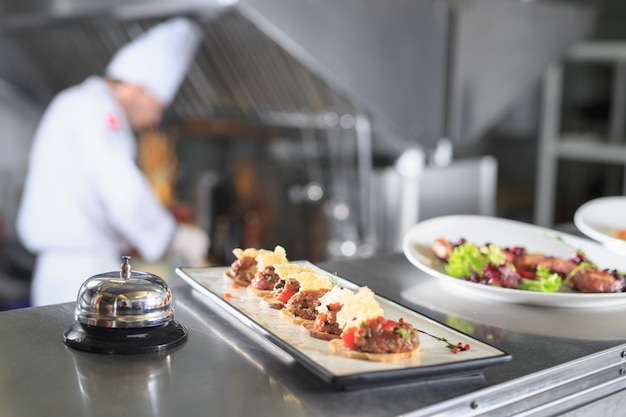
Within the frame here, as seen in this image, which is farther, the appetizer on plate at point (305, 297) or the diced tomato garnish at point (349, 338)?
the appetizer on plate at point (305, 297)

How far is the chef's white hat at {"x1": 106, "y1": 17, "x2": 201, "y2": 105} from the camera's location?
3113 millimetres

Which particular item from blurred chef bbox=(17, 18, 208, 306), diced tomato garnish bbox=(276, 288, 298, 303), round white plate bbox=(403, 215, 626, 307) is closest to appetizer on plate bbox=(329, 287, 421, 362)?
diced tomato garnish bbox=(276, 288, 298, 303)

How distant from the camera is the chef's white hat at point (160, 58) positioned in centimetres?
311

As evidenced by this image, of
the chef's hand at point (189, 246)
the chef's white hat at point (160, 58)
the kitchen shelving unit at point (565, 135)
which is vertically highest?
the chef's white hat at point (160, 58)

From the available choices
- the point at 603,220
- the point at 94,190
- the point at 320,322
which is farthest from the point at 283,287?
the point at 94,190

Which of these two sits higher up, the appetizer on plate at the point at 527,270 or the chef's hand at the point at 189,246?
the appetizer on plate at the point at 527,270

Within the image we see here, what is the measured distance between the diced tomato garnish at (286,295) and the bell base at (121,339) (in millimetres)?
168

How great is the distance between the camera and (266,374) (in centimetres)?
99

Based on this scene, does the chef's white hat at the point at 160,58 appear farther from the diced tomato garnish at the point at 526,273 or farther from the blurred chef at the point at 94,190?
the diced tomato garnish at the point at 526,273

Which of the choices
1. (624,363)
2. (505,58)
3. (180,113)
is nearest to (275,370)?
(624,363)

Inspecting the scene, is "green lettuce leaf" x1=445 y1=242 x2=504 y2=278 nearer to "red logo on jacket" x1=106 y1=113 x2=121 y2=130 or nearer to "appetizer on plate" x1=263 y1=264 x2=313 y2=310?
"appetizer on plate" x1=263 y1=264 x2=313 y2=310

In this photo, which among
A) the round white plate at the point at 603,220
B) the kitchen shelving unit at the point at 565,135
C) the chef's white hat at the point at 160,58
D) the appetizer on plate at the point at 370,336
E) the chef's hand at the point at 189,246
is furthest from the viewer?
the kitchen shelving unit at the point at 565,135

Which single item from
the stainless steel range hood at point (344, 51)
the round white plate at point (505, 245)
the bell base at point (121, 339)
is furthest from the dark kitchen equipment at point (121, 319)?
the stainless steel range hood at point (344, 51)

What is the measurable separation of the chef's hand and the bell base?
2.69 meters
